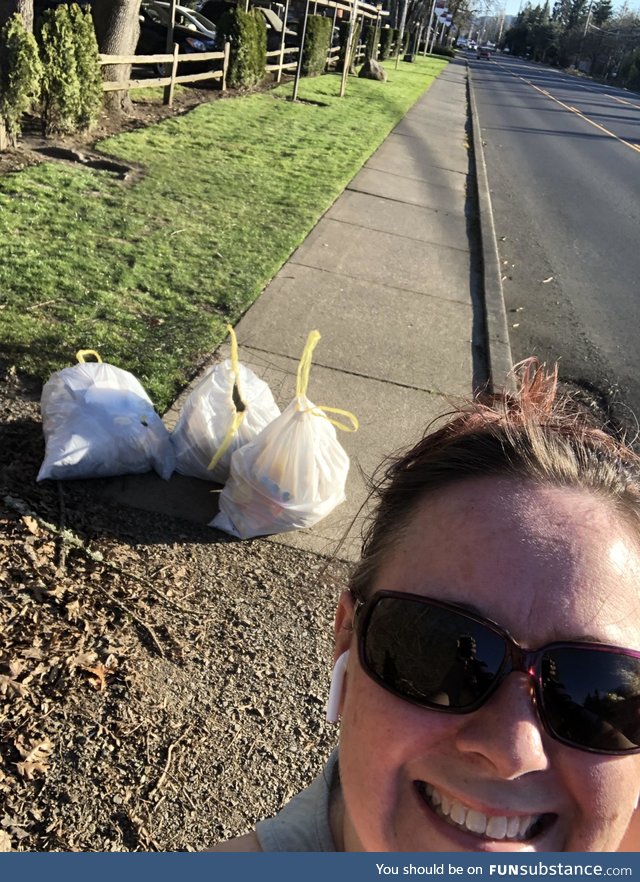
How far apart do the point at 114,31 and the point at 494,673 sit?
13.3 metres

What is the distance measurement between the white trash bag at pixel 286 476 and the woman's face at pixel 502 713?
7.30ft

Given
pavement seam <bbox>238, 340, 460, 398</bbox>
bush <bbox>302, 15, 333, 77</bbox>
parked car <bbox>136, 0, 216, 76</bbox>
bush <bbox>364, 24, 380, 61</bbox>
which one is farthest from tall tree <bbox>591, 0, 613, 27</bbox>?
pavement seam <bbox>238, 340, 460, 398</bbox>

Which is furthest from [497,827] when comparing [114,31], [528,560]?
[114,31]

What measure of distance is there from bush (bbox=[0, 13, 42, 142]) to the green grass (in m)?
0.78

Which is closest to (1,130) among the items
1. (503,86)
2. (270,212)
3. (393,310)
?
(270,212)

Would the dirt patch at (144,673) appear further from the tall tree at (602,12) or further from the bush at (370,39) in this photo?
the tall tree at (602,12)

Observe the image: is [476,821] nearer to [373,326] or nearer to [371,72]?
[373,326]

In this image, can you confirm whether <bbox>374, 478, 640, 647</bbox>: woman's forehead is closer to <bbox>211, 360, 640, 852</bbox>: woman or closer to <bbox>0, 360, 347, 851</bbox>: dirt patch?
<bbox>211, 360, 640, 852</bbox>: woman

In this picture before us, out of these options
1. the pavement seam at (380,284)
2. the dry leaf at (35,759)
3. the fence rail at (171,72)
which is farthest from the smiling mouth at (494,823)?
the fence rail at (171,72)

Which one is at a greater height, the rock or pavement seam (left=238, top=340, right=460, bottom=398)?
the rock

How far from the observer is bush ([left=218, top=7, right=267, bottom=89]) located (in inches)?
695

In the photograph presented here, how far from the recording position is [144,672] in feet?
9.34

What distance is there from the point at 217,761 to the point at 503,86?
155 feet

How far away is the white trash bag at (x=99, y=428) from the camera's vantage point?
3709 mm
